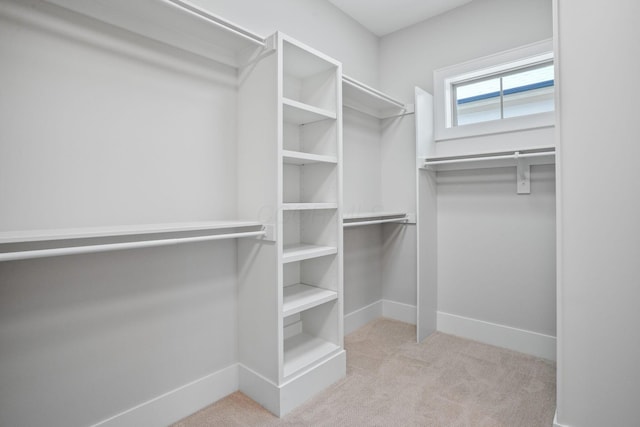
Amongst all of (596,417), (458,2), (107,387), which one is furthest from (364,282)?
(458,2)

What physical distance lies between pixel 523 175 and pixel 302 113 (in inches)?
66.7

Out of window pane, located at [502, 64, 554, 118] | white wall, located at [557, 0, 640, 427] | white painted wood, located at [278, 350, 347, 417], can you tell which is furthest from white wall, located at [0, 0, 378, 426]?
window pane, located at [502, 64, 554, 118]

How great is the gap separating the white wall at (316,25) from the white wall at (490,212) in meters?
0.35

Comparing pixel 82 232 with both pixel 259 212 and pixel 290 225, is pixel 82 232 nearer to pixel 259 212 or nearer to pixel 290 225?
pixel 259 212

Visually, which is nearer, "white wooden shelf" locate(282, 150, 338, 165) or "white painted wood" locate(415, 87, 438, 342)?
"white wooden shelf" locate(282, 150, 338, 165)

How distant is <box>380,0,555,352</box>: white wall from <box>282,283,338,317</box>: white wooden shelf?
1.31 m

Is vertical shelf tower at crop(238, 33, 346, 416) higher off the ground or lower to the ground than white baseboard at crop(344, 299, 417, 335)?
higher

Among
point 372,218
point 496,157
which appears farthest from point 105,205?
point 496,157

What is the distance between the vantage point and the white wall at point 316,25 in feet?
6.34

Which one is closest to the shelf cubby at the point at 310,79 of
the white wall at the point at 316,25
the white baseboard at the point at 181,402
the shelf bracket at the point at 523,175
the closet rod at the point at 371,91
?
the closet rod at the point at 371,91

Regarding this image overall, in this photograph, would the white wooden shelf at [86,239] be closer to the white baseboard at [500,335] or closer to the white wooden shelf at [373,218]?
the white wooden shelf at [373,218]

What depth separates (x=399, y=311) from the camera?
3051 millimetres

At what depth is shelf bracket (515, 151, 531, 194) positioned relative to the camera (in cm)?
235

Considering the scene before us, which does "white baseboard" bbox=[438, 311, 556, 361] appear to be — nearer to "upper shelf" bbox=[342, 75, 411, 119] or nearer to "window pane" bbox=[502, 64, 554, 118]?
"window pane" bbox=[502, 64, 554, 118]
